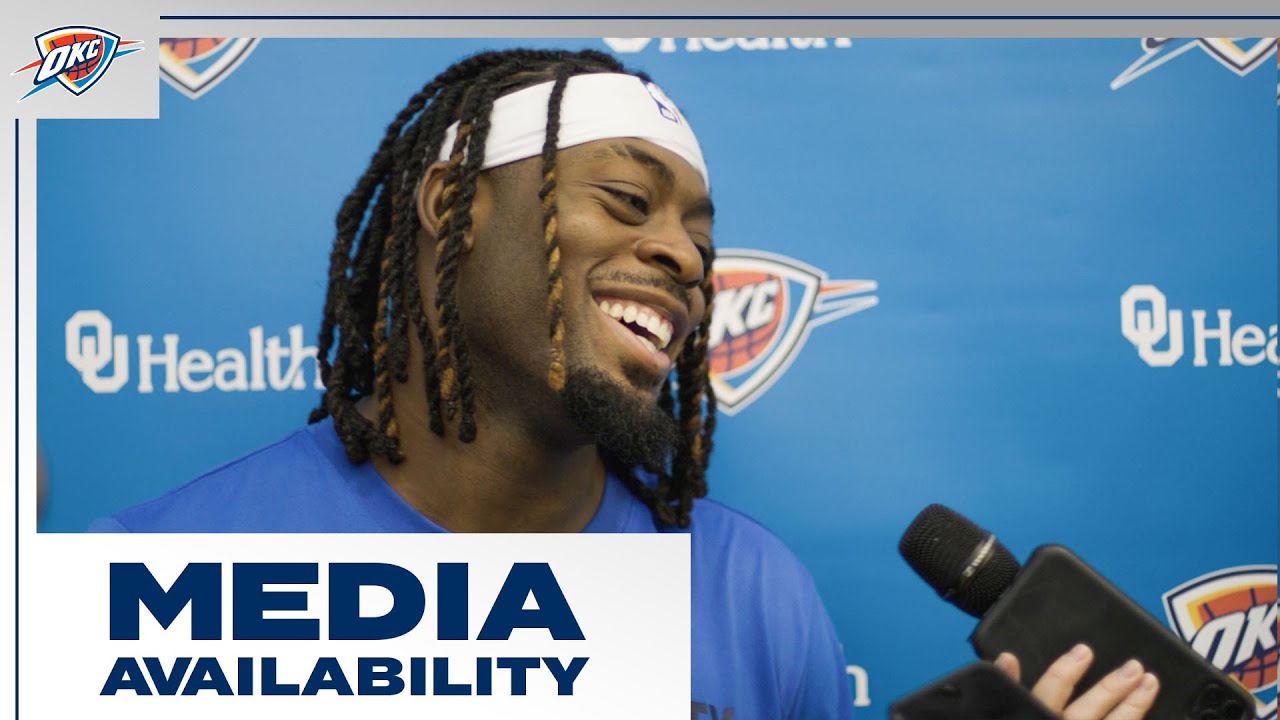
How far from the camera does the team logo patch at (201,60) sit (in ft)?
4.56

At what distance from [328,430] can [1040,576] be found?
76 cm

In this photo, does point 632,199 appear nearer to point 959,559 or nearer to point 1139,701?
point 959,559

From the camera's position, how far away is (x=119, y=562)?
1.24 meters

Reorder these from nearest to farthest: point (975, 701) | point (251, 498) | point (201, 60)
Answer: point (975, 701) < point (251, 498) < point (201, 60)

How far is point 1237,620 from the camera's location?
1416 millimetres

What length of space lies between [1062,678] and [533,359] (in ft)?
1.88

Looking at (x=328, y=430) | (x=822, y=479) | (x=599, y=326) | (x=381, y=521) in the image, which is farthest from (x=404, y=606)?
(x=822, y=479)

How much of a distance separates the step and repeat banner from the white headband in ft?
0.69

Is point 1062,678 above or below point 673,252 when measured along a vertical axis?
below

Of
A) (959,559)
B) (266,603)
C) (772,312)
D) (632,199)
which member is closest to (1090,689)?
(959,559)

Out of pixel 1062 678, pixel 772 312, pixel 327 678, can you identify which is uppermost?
pixel 772 312

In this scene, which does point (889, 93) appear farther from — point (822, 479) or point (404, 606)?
point (404, 606)

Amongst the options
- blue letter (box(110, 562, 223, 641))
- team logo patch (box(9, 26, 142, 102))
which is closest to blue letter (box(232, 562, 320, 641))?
blue letter (box(110, 562, 223, 641))

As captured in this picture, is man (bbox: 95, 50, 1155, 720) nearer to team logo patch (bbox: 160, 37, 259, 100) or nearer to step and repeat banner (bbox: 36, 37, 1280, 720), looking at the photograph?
step and repeat banner (bbox: 36, 37, 1280, 720)
